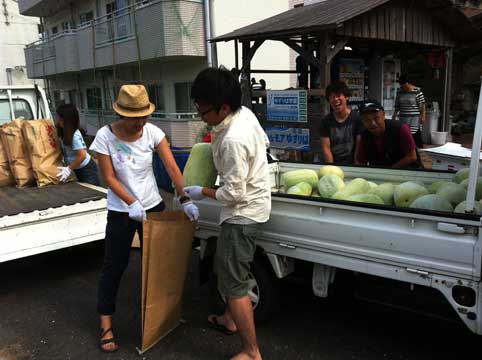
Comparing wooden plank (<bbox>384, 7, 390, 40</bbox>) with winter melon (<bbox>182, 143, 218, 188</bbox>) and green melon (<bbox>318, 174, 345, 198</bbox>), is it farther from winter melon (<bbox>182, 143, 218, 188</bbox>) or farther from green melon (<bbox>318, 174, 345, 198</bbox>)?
winter melon (<bbox>182, 143, 218, 188</bbox>)

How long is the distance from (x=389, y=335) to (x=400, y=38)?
791 centimetres

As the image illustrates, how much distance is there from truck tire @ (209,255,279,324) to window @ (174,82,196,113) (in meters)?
12.0

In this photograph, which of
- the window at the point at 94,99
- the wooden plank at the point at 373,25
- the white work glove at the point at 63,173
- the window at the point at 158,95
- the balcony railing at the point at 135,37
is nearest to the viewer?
the white work glove at the point at 63,173

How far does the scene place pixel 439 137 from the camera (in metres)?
11.8

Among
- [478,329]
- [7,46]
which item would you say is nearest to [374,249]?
[478,329]

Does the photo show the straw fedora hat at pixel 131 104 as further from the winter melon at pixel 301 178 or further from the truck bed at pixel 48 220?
the truck bed at pixel 48 220

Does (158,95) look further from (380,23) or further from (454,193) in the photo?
(454,193)

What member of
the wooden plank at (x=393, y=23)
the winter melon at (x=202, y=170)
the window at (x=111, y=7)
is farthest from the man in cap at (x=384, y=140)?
the window at (x=111, y=7)

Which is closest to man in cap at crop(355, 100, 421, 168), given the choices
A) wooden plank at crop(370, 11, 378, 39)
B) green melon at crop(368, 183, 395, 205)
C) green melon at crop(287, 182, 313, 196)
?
green melon at crop(368, 183, 395, 205)

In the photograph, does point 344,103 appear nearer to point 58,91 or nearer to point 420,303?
point 420,303

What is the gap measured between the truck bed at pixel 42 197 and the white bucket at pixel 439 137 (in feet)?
31.5

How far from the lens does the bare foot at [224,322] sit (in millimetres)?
3529

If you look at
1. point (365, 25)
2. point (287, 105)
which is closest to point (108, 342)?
point (287, 105)

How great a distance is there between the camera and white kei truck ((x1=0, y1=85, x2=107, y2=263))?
163 inches
